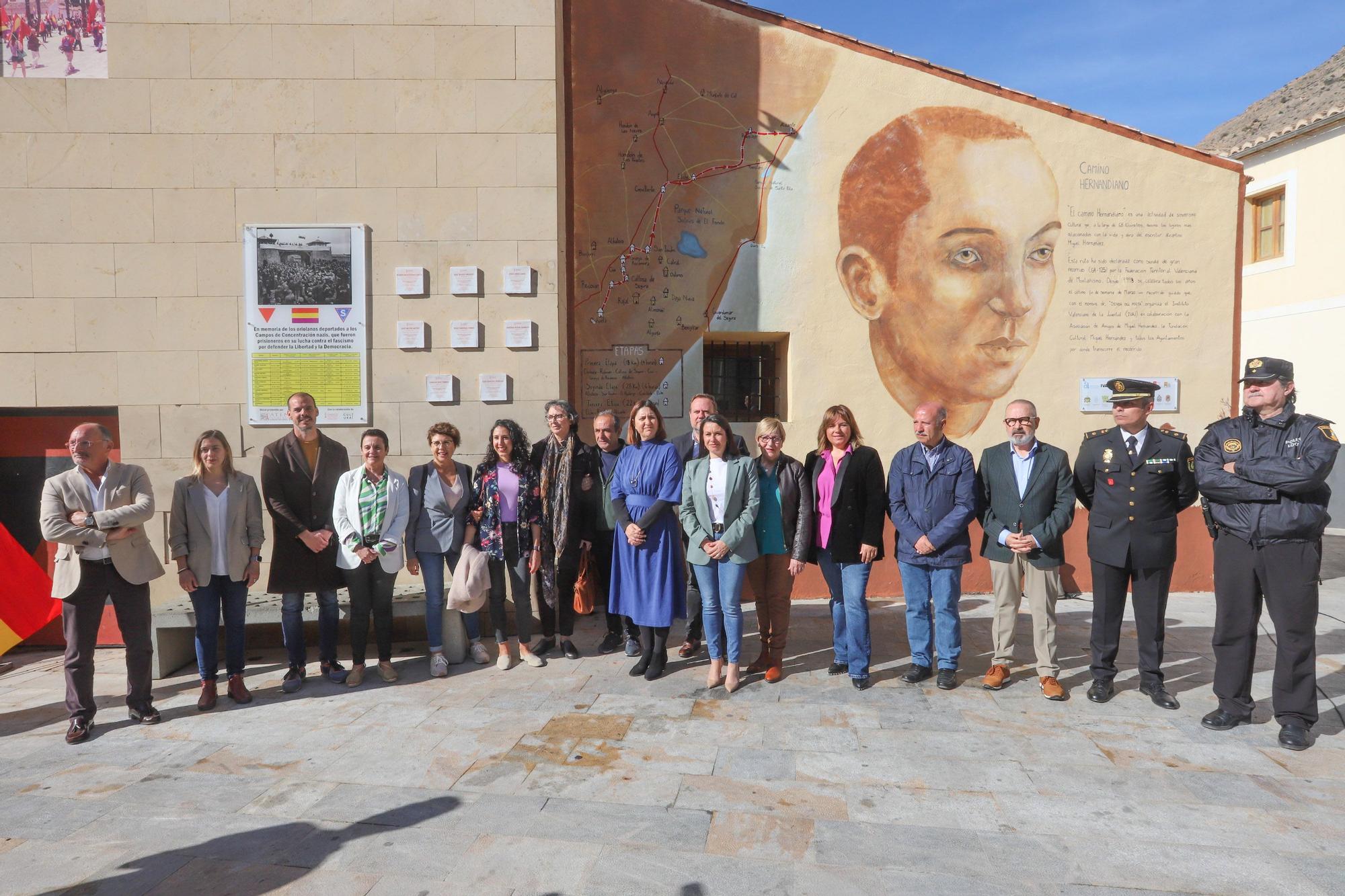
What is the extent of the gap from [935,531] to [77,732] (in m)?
5.03

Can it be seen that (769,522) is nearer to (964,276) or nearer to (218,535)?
(218,535)

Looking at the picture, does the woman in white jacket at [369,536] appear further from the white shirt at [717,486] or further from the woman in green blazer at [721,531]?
the white shirt at [717,486]

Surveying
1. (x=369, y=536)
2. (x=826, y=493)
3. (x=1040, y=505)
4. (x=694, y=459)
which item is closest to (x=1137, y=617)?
(x=1040, y=505)

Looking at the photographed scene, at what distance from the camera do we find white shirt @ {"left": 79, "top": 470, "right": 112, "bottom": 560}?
14.9 feet

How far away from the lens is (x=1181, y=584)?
7.91 m

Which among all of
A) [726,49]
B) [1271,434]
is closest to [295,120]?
[726,49]

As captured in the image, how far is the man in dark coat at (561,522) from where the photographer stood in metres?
5.66

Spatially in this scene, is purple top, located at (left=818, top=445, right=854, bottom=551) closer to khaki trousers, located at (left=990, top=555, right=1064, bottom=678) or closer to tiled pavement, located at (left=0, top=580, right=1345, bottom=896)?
tiled pavement, located at (left=0, top=580, right=1345, bottom=896)

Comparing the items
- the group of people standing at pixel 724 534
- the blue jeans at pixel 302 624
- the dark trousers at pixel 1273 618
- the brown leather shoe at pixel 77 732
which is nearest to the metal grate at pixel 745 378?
the group of people standing at pixel 724 534

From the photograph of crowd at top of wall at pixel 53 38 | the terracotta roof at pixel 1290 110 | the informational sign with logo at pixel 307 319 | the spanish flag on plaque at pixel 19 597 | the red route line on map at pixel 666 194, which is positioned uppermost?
the terracotta roof at pixel 1290 110

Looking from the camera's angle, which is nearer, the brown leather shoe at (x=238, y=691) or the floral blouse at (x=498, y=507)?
the brown leather shoe at (x=238, y=691)

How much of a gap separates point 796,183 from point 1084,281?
2948 mm

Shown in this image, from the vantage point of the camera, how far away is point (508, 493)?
5.56m

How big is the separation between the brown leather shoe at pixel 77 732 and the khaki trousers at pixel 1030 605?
5338 millimetres
